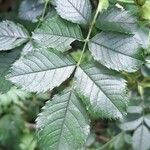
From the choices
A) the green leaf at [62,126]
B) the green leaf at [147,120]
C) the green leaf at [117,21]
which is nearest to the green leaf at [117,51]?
the green leaf at [117,21]

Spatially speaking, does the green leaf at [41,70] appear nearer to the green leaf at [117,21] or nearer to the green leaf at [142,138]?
the green leaf at [117,21]

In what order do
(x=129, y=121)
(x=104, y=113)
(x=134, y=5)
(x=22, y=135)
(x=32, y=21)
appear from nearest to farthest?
(x=104, y=113) < (x=134, y=5) < (x=32, y=21) < (x=129, y=121) < (x=22, y=135)

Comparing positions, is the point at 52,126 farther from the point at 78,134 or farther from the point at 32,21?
the point at 32,21

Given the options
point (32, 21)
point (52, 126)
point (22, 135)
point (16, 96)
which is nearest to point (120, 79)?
point (52, 126)

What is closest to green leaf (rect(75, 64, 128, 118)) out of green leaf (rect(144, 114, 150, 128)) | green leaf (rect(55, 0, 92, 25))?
green leaf (rect(55, 0, 92, 25))

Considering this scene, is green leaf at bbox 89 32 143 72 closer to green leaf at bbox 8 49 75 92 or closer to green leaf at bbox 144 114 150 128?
green leaf at bbox 8 49 75 92
